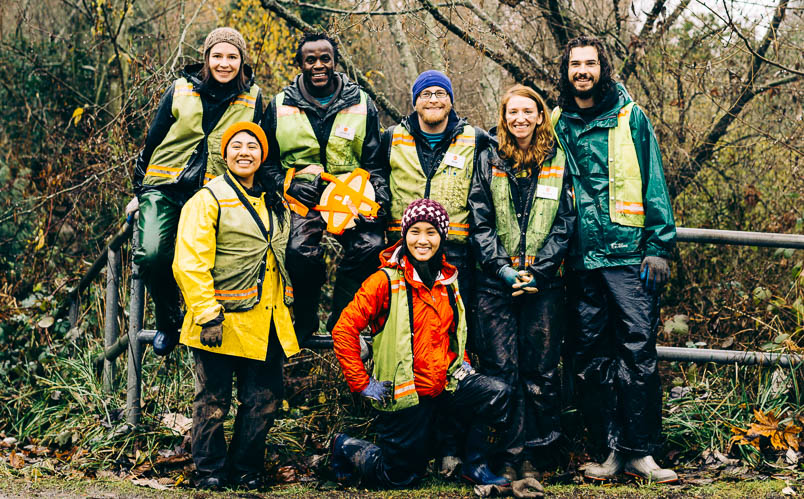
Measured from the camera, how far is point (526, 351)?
3975 millimetres

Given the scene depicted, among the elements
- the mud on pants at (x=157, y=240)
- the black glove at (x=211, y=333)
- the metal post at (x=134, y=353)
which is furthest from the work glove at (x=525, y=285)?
the metal post at (x=134, y=353)

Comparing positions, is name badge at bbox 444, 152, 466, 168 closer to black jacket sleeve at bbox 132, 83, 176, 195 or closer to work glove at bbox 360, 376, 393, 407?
work glove at bbox 360, 376, 393, 407

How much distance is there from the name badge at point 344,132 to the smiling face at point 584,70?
52.2 inches

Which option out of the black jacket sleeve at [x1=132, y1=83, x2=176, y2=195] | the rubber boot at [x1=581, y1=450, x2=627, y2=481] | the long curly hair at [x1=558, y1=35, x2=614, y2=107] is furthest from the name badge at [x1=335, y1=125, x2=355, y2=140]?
the rubber boot at [x1=581, y1=450, x2=627, y2=481]

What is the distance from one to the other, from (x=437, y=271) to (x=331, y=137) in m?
1.07

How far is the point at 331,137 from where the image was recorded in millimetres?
4184

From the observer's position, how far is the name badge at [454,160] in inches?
161

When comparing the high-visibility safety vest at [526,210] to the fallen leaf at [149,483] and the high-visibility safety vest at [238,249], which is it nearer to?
the high-visibility safety vest at [238,249]

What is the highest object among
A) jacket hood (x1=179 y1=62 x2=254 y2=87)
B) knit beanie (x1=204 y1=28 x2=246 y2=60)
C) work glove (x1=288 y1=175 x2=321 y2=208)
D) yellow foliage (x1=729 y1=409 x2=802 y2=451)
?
knit beanie (x1=204 y1=28 x2=246 y2=60)

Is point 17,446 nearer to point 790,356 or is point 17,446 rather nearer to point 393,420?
point 393,420

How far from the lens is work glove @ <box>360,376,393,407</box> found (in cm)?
356

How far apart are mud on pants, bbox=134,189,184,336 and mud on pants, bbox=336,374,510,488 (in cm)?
150

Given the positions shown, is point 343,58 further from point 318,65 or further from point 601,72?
point 601,72

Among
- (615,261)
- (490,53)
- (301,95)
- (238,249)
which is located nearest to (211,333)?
(238,249)
